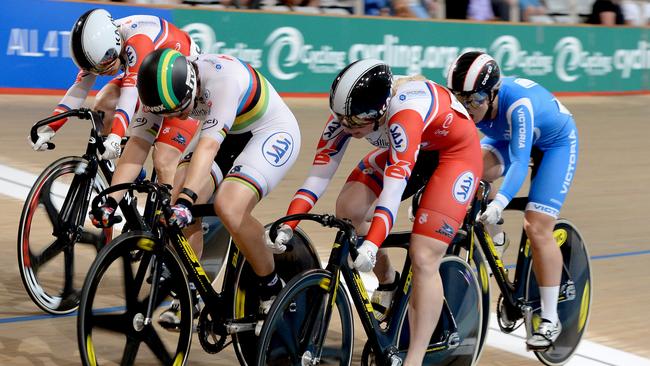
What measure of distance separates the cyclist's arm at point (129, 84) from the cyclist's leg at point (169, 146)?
181 mm

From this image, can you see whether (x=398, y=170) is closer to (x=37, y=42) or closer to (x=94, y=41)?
(x=94, y=41)

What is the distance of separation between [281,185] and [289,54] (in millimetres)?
5234

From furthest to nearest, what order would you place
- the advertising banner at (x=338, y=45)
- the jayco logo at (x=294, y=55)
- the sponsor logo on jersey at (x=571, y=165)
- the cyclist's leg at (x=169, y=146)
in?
1. the jayco logo at (x=294, y=55)
2. the advertising banner at (x=338, y=45)
3. the cyclist's leg at (x=169, y=146)
4. the sponsor logo on jersey at (x=571, y=165)

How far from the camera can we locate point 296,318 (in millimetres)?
3830

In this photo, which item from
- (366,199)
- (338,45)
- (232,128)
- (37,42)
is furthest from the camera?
(338,45)

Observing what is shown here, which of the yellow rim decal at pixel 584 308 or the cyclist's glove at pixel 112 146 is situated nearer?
the cyclist's glove at pixel 112 146

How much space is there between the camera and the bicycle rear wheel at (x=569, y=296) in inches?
199

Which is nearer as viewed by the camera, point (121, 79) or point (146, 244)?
point (146, 244)

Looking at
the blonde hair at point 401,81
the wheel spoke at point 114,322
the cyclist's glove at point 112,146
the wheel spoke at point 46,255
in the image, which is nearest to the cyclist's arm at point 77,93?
the cyclist's glove at point 112,146

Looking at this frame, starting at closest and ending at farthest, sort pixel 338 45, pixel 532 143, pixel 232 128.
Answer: pixel 232 128
pixel 532 143
pixel 338 45

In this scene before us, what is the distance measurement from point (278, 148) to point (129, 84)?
1.03m

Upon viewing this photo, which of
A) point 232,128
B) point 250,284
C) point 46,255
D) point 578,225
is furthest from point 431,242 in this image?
point 578,225

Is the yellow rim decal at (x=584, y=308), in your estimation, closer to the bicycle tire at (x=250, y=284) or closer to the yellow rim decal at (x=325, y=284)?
the bicycle tire at (x=250, y=284)

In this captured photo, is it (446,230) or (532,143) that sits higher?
(532,143)
